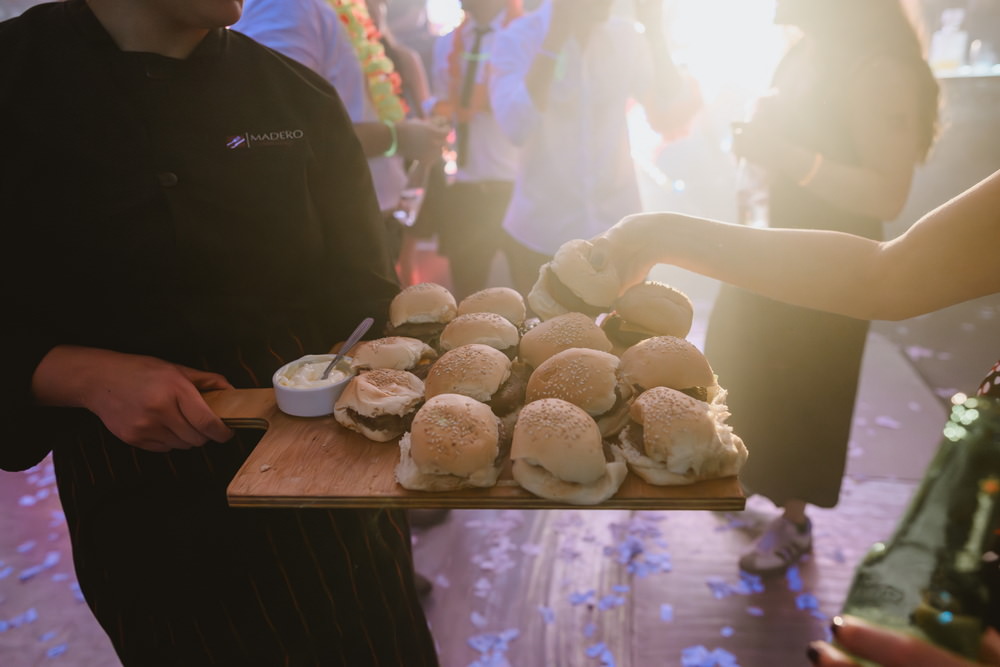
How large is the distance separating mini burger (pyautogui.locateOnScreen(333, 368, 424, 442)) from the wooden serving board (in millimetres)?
39

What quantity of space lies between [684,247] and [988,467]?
1.40 meters

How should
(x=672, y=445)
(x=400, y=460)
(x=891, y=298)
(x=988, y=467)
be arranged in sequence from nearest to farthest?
(x=988, y=467) < (x=672, y=445) < (x=400, y=460) < (x=891, y=298)

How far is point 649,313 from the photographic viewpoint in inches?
73.6

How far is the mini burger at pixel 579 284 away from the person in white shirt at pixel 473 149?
2.54 metres

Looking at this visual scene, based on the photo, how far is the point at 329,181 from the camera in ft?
6.21

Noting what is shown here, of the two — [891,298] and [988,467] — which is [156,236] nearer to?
[988,467]

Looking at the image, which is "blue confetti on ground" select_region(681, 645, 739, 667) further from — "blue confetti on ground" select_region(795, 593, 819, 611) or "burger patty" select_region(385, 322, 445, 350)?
"burger patty" select_region(385, 322, 445, 350)

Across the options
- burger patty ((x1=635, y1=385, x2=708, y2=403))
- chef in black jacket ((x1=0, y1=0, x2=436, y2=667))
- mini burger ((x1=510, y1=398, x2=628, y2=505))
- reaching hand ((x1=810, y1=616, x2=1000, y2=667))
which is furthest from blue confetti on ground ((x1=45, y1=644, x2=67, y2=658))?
reaching hand ((x1=810, y1=616, x2=1000, y2=667))

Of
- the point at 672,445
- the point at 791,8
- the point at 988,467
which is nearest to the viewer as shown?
the point at 988,467

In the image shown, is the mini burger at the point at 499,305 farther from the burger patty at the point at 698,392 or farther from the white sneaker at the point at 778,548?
the white sneaker at the point at 778,548

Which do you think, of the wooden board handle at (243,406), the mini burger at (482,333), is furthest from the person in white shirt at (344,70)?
the wooden board handle at (243,406)

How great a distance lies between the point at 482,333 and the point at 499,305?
0.23 meters

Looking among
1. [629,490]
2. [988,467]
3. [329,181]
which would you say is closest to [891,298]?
[629,490]

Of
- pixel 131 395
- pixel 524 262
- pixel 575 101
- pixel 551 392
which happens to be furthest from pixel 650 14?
pixel 131 395
